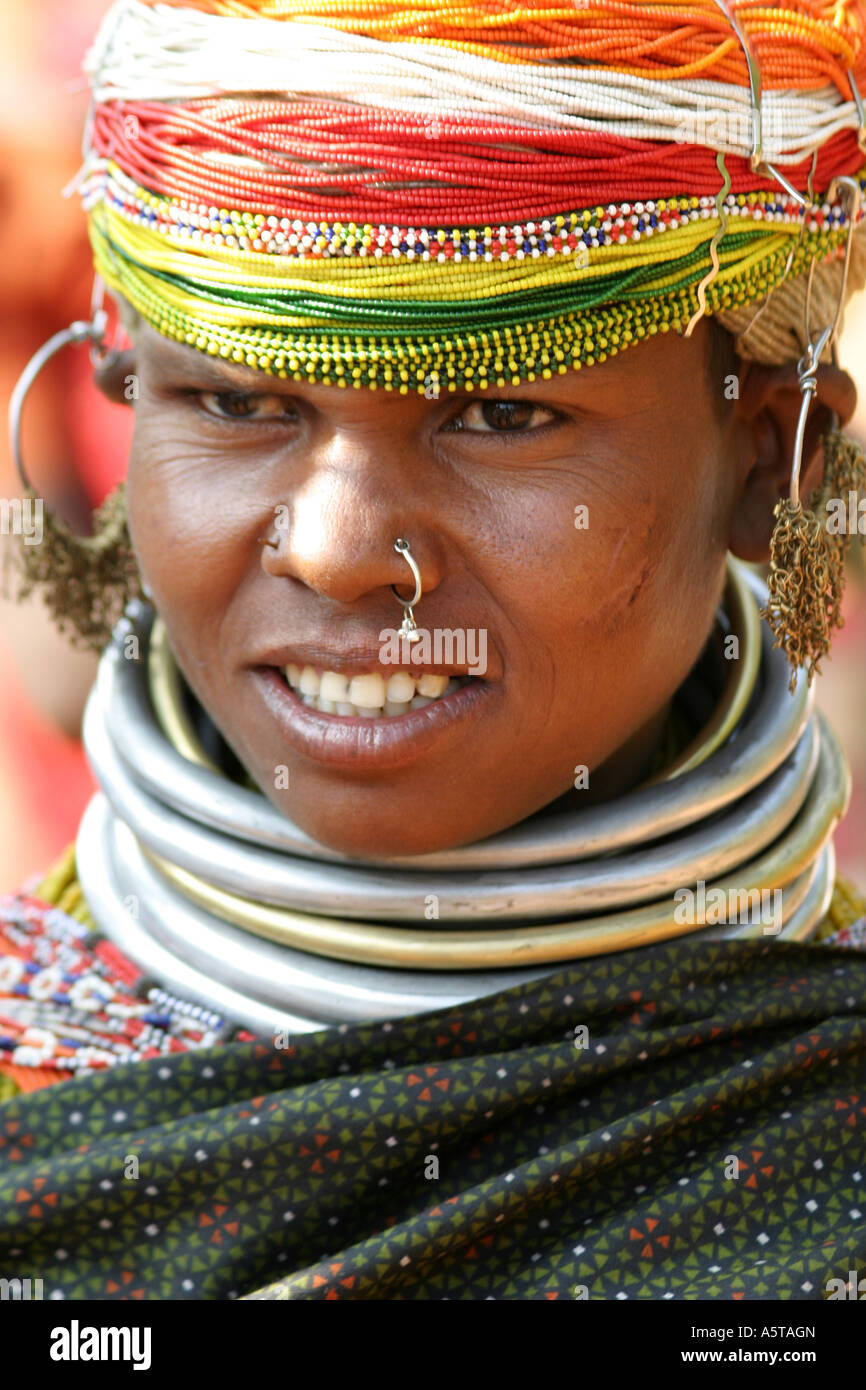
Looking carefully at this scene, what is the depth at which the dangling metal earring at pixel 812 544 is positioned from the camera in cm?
217

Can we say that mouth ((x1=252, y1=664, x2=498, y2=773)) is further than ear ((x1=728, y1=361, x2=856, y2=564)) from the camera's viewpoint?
No

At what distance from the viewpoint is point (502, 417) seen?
6.64 ft

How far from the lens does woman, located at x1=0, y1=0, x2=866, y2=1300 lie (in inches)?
76.0

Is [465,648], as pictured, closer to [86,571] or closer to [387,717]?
[387,717]

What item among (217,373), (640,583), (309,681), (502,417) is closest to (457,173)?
(502,417)

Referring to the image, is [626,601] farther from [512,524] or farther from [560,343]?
[560,343]

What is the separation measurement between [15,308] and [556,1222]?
8.99 ft

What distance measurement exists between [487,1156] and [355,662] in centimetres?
65

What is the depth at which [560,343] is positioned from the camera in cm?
197

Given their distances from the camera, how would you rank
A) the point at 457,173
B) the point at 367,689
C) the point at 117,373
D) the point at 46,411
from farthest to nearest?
the point at 46,411 → the point at 117,373 → the point at 367,689 → the point at 457,173

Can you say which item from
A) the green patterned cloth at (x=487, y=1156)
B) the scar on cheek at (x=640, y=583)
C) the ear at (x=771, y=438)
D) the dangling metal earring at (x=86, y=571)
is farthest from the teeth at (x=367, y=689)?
the dangling metal earring at (x=86, y=571)

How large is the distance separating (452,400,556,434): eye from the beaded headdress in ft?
0.20
